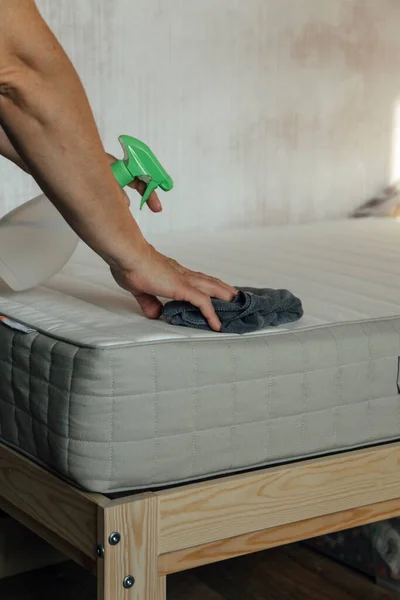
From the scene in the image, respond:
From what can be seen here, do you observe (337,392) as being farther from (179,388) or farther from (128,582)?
(128,582)

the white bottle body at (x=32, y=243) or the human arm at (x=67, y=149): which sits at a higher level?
the human arm at (x=67, y=149)

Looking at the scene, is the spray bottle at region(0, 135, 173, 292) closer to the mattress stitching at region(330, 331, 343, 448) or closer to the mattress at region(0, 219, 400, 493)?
the mattress at region(0, 219, 400, 493)

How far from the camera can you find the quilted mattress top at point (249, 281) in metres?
1.30

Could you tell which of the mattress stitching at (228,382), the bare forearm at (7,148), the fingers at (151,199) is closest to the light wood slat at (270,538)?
the mattress stitching at (228,382)

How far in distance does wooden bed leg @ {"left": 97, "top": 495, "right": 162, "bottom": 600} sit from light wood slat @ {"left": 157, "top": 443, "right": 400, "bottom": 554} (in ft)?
0.07

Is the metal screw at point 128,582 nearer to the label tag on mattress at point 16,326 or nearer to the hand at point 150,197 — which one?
the label tag on mattress at point 16,326

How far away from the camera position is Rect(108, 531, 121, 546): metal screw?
1.13m

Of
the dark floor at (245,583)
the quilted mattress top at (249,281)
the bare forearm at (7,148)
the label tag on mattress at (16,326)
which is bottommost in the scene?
the dark floor at (245,583)

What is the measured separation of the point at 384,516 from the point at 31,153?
29.2 inches

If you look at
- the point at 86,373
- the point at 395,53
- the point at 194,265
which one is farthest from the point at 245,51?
the point at 86,373

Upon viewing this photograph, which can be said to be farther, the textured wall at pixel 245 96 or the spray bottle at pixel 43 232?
the textured wall at pixel 245 96

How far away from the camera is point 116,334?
48.8 inches

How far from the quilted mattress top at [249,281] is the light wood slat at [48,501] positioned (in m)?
0.19

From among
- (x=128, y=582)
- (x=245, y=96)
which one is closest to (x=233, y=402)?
(x=128, y=582)
